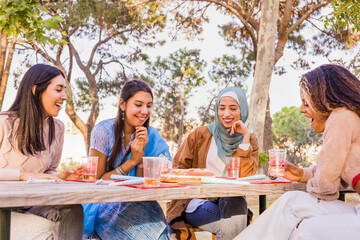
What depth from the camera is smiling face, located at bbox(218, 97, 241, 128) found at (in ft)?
11.0

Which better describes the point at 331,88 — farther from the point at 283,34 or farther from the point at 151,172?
the point at 283,34

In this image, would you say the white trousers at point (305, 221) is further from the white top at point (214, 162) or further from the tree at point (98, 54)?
the tree at point (98, 54)

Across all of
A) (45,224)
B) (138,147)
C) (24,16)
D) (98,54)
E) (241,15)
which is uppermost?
(241,15)

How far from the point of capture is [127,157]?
2953 mm

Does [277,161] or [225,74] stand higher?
[225,74]

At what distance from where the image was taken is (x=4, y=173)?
2273 millimetres

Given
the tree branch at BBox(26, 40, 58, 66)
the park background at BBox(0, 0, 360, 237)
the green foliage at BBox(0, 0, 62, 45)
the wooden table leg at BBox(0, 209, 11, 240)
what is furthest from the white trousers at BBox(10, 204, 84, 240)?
the tree branch at BBox(26, 40, 58, 66)

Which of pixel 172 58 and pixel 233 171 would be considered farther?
pixel 172 58

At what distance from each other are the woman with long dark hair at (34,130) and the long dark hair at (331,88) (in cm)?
143

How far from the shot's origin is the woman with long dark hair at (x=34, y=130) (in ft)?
8.09

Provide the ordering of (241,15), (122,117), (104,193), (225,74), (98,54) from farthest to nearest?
(225,74)
(98,54)
(241,15)
(122,117)
(104,193)

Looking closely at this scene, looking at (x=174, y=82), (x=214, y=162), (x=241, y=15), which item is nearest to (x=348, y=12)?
(x=241, y=15)

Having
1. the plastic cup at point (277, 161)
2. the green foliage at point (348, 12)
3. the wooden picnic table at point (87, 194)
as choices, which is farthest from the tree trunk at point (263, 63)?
the wooden picnic table at point (87, 194)

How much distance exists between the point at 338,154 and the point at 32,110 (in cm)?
183
